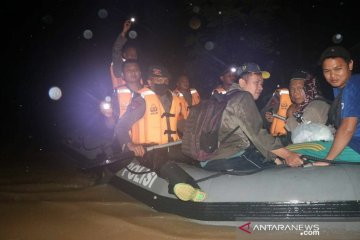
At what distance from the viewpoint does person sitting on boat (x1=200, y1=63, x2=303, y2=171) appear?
4082 mm

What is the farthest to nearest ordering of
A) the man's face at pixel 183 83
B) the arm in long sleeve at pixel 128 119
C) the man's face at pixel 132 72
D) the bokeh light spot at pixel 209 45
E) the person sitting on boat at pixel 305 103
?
the bokeh light spot at pixel 209 45 → the man's face at pixel 183 83 → the man's face at pixel 132 72 → the arm in long sleeve at pixel 128 119 → the person sitting on boat at pixel 305 103

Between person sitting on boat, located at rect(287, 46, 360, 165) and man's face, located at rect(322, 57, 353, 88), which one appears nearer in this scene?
person sitting on boat, located at rect(287, 46, 360, 165)

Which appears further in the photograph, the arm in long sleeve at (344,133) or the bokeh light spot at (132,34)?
the bokeh light spot at (132,34)

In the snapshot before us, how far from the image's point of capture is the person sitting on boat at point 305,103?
4.64 meters

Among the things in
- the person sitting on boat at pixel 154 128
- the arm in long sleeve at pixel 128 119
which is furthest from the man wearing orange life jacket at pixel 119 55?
the arm in long sleeve at pixel 128 119

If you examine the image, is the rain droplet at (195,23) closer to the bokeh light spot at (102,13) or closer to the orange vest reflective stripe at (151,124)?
the bokeh light spot at (102,13)

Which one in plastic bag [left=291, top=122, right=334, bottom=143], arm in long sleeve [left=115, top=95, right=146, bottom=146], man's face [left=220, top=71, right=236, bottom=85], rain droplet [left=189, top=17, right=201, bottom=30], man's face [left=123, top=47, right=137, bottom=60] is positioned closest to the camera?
plastic bag [left=291, top=122, right=334, bottom=143]

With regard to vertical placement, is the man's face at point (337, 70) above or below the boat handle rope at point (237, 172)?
above

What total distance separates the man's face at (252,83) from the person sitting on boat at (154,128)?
1.23 metres

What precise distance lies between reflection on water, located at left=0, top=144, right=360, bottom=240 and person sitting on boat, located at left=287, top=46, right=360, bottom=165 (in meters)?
0.81

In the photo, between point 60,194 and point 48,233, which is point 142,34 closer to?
point 60,194

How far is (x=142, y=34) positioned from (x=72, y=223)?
32.9 ft

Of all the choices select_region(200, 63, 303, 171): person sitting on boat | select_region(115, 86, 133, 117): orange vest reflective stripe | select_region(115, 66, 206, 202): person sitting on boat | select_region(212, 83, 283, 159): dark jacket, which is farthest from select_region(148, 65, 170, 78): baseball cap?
select_region(212, 83, 283, 159): dark jacket

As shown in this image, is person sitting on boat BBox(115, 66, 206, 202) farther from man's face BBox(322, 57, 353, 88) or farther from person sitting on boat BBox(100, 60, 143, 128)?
man's face BBox(322, 57, 353, 88)
